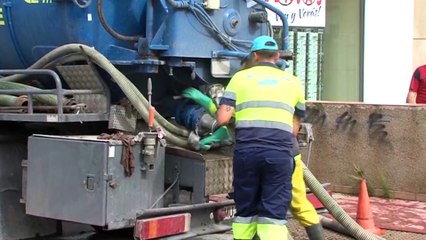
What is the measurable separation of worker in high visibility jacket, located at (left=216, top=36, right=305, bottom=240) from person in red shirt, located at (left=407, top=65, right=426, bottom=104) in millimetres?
4501

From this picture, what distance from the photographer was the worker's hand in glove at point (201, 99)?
19.0ft

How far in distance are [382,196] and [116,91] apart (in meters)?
4.45

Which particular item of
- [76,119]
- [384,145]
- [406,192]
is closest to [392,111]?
[384,145]

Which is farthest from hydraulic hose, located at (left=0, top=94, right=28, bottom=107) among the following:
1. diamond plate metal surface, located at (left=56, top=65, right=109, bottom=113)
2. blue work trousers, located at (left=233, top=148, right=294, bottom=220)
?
blue work trousers, located at (left=233, top=148, right=294, bottom=220)

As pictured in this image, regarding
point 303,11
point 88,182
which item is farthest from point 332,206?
point 303,11

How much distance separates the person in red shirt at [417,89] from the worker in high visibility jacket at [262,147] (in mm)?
4501

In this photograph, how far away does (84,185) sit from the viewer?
5.08m

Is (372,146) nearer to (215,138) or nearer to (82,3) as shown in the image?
(215,138)

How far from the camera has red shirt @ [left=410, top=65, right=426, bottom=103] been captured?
9156 millimetres

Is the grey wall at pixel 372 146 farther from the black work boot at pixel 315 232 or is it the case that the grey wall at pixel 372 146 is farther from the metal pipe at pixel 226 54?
the metal pipe at pixel 226 54

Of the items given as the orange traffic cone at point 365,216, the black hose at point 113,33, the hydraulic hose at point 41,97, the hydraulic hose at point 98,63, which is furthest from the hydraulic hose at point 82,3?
the orange traffic cone at point 365,216

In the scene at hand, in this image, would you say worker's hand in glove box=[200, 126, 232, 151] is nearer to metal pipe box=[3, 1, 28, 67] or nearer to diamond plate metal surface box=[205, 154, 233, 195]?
diamond plate metal surface box=[205, 154, 233, 195]

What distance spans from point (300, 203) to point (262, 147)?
103cm

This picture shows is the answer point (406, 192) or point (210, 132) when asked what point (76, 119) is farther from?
point (406, 192)
